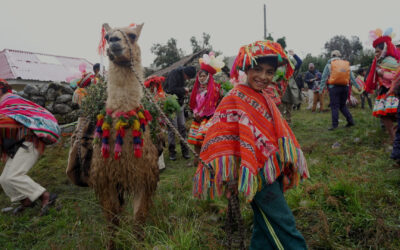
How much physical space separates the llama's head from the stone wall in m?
6.80

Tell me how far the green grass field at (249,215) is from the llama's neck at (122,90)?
3.25ft

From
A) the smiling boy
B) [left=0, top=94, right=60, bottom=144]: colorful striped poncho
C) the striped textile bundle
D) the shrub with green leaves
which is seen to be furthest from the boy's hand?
the striped textile bundle

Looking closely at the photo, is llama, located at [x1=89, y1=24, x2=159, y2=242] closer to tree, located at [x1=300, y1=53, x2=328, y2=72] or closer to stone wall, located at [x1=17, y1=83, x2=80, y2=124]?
stone wall, located at [x1=17, y1=83, x2=80, y2=124]

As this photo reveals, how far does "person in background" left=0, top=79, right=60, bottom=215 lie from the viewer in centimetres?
375

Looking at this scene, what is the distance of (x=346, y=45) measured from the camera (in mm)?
33781

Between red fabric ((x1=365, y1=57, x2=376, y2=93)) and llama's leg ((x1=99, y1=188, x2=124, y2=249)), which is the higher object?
red fabric ((x1=365, y1=57, x2=376, y2=93))

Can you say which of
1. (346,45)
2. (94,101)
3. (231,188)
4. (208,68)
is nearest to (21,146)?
(94,101)

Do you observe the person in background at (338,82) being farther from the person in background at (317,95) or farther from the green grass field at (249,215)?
the person in background at (317,95)

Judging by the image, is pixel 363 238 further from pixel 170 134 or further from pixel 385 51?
pixel 170 134

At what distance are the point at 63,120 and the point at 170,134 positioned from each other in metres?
4.48

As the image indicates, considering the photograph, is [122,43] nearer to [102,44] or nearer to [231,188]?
[102,44]

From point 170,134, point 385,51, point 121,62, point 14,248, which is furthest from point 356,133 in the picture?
point 14,248

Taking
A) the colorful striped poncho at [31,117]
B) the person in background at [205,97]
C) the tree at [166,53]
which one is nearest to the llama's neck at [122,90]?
the colorful striped poncho at [31,117]

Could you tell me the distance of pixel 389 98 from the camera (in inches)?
182
